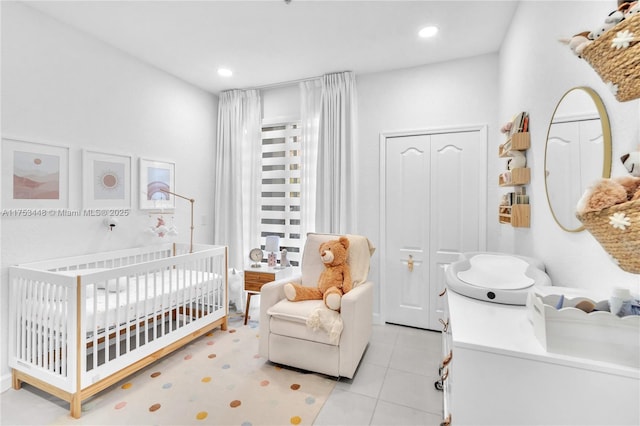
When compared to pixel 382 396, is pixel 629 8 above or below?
above

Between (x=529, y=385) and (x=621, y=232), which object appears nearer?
(x=621, y=232)

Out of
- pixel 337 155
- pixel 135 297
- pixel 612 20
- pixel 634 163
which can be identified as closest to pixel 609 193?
pixel 634 163

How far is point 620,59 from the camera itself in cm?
67

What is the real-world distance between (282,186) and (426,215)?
5.63 ft

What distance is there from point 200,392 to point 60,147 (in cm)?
216

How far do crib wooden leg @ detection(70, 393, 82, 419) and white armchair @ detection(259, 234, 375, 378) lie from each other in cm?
114

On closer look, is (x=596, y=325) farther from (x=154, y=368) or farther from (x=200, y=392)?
(x=154, y=368)

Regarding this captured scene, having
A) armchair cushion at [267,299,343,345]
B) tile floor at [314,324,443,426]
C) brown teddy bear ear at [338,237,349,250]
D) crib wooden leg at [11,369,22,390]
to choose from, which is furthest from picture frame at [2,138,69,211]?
tile floor at [314,324,443,426]

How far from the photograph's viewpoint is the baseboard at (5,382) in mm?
2078

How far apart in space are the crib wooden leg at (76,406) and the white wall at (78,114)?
71 centimetres

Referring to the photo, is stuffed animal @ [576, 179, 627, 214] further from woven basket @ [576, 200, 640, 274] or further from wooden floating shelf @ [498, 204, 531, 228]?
wooden floating shelf @ [498, 204, 531, 228]

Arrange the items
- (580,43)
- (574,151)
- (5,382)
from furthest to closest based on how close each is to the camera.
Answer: (5,382) < (574,151) < (580,43)

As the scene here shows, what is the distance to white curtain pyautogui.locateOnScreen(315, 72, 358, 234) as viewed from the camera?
335cm

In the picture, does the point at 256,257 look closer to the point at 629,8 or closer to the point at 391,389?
the point at 391,389
